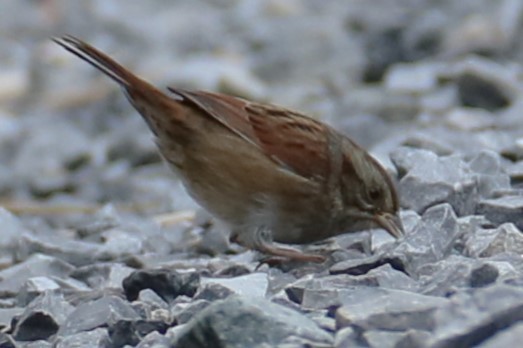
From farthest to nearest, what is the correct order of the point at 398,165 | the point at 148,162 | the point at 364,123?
the point at 148,162, the point at 364,123, the point at 398,165

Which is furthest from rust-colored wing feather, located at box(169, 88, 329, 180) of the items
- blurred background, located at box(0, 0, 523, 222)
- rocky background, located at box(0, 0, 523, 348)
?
blurred background, located at box(0, 0, 523, 222)

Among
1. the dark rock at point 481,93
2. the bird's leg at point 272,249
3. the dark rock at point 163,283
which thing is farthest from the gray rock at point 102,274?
the dark rock at point 481,93

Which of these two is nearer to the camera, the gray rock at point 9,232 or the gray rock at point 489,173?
the gray rock at point 489,173

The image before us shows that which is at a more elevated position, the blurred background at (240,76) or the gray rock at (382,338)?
the blurred background at (240,76)

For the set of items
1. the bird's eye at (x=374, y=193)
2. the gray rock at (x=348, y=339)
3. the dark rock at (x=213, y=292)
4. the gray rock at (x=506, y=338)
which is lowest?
the dark rock at (x=213, y=292)

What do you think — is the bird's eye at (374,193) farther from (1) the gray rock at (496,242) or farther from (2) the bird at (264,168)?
(1) the gray rock at (496,242)

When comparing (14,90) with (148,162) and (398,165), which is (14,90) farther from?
(398,165)

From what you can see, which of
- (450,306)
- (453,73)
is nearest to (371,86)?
(453,73)
